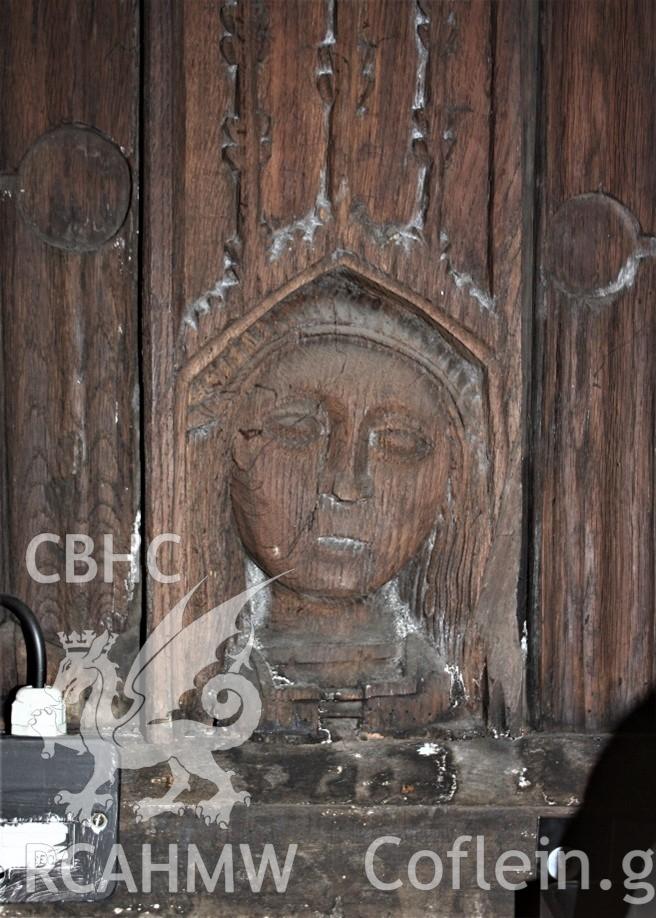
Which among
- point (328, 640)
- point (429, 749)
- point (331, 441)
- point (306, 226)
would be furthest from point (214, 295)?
point (429, 749)

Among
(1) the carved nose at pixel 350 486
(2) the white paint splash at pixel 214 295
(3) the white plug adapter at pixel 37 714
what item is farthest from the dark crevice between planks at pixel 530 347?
(3) the white plug adapter at pixel 37 714

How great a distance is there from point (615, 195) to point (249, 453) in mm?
648

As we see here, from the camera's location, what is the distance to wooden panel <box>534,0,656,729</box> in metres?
1.57

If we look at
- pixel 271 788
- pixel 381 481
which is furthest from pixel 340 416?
pixel 271 788

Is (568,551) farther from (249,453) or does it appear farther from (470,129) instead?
(470,129)

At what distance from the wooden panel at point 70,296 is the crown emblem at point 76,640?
0.03 ft

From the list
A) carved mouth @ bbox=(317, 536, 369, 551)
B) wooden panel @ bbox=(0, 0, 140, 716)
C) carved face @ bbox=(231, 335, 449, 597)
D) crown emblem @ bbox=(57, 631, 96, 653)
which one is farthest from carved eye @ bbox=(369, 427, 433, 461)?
crown emblem @ bbox=(57, 631, 96, 653)

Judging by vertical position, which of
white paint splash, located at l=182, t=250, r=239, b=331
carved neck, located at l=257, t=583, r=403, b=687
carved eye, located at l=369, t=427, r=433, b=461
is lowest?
carved neck, located at l=257, t=583, r=403, b=687

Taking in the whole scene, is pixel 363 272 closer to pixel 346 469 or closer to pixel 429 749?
pixel 346 469

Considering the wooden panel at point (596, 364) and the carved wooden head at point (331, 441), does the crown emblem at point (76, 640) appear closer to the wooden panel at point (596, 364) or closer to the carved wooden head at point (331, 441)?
the carved wooden head at point (331, 441)

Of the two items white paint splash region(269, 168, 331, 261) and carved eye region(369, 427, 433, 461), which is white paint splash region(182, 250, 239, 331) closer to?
white paint splash region(269, 168, 331, 261)

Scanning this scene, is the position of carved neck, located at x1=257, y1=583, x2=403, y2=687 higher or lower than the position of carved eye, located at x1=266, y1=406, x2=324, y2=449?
lower

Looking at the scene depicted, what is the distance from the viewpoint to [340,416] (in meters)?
1.51

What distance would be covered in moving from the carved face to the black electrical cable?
1.05ft
